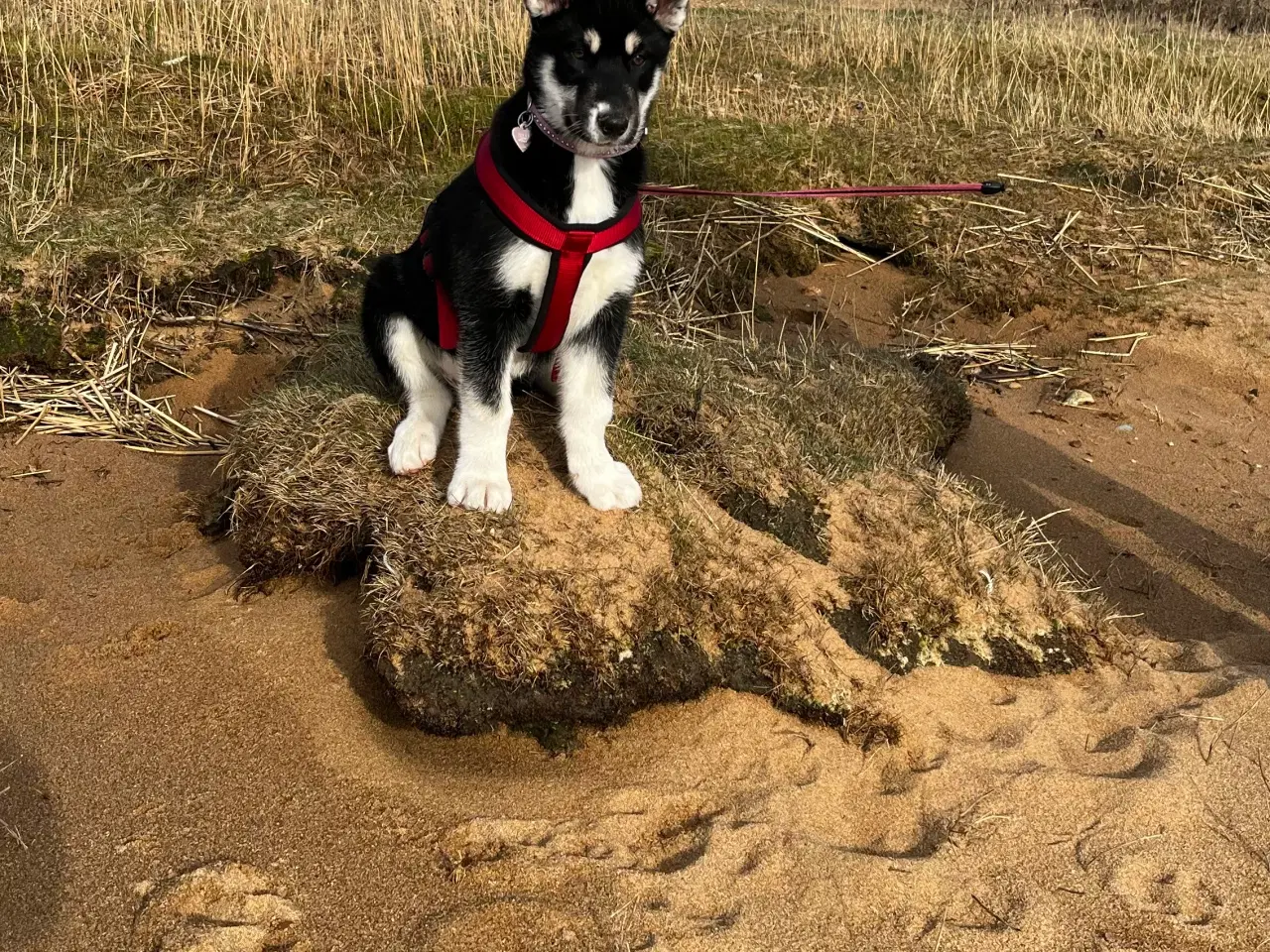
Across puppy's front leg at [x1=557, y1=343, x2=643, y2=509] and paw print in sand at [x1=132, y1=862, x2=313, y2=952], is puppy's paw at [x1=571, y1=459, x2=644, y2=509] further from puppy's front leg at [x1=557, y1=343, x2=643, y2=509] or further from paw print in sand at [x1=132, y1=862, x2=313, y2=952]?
paw print in sand at [x1=132, y1=862, x2=313, y2=952]

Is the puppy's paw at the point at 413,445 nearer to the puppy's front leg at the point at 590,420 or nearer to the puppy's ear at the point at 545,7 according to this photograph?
the puppy's front leg at the point at 590,420

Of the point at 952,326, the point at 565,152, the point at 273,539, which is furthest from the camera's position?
the point at 952,326

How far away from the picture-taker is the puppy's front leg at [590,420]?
302 centimetres

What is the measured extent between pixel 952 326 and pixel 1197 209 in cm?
227

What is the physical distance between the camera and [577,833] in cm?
237

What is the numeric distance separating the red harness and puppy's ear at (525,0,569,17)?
383mm

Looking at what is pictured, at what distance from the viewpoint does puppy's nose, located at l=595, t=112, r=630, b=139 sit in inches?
101

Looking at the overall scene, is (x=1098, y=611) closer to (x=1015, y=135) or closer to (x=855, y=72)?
(x=1015, y=135)

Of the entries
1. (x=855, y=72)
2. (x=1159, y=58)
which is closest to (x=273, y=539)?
(x=855, y=72)

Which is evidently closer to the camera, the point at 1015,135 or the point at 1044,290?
the point at 1044,290

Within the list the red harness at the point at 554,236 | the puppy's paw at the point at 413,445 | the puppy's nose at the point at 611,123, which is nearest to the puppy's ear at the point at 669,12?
the puppy's nose at the point at 611,123

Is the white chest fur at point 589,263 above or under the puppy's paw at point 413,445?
above

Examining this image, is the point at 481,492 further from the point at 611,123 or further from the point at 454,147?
the point at 454,147

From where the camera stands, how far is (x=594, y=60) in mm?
2652
